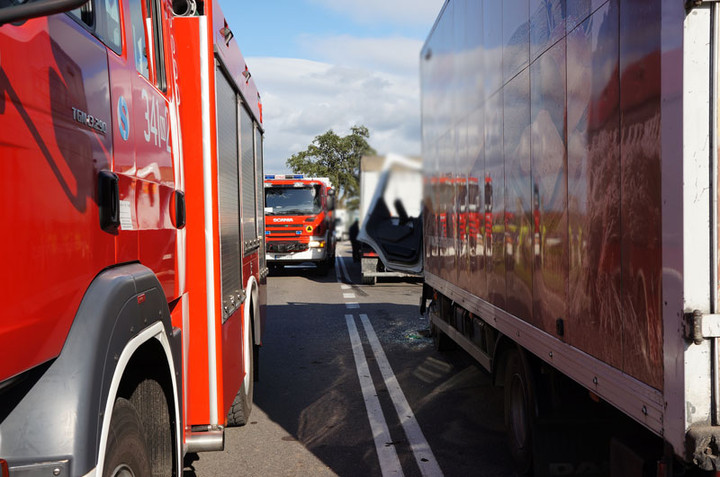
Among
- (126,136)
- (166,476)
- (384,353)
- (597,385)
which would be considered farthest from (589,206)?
(384,353)

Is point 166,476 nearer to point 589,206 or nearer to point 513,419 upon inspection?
point 589,206

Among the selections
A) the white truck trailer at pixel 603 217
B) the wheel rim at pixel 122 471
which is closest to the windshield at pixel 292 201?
the white truck trailer at pixel 603 217

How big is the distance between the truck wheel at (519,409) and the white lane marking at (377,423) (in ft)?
2.70

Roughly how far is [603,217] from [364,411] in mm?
3756

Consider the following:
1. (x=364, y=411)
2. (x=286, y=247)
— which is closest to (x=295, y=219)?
(x=286, y=247)

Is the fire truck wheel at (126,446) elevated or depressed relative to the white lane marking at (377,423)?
elevated

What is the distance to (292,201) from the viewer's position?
20.8 meters

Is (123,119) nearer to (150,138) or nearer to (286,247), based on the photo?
(150,138)

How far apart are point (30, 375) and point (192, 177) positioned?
2149mm

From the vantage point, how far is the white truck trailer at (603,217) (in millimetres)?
2316

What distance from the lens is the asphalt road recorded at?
486 cm

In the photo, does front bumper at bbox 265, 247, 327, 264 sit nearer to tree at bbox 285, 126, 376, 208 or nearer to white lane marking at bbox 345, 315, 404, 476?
tree at bbox 285, 126, 376, 208

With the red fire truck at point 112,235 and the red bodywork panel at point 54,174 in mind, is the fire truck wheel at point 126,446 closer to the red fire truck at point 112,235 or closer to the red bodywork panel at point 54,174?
the red fire truck at point 112,235

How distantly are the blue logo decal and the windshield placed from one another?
59.5 feet
